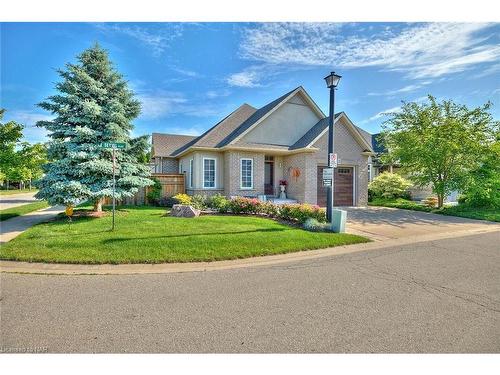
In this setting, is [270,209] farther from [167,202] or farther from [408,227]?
[167,202]

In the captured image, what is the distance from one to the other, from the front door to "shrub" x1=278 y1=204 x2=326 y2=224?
634 cm

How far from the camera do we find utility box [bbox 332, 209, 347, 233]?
29.6 feet

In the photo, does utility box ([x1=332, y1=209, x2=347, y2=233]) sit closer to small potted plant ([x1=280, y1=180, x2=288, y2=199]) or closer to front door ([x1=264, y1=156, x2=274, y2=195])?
small potted plant ([x1=280, y1=180, x2=288, y2=199])

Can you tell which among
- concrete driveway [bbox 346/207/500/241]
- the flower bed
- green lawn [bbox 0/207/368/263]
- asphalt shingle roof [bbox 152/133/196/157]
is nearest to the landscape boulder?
green lawn [bbox 0/207/368/263]

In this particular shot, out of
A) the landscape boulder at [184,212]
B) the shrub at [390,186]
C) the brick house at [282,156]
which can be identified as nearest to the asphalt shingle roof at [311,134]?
the brick house at [282,156]

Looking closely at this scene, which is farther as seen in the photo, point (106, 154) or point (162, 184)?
point (162, 184)

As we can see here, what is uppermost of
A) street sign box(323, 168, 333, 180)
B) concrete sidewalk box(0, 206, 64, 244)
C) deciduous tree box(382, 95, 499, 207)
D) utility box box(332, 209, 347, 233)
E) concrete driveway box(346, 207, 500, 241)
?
deciduous tree box(382, 95, 499, 207)

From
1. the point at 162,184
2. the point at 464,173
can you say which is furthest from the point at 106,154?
the point at 464,173

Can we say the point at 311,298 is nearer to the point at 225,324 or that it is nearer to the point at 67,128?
the point at 225,324

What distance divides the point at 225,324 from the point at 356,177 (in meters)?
16.0

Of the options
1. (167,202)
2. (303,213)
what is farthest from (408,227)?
(167,202)

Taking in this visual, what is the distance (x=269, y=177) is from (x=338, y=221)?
28.7 feet

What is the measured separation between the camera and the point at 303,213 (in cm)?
1020
